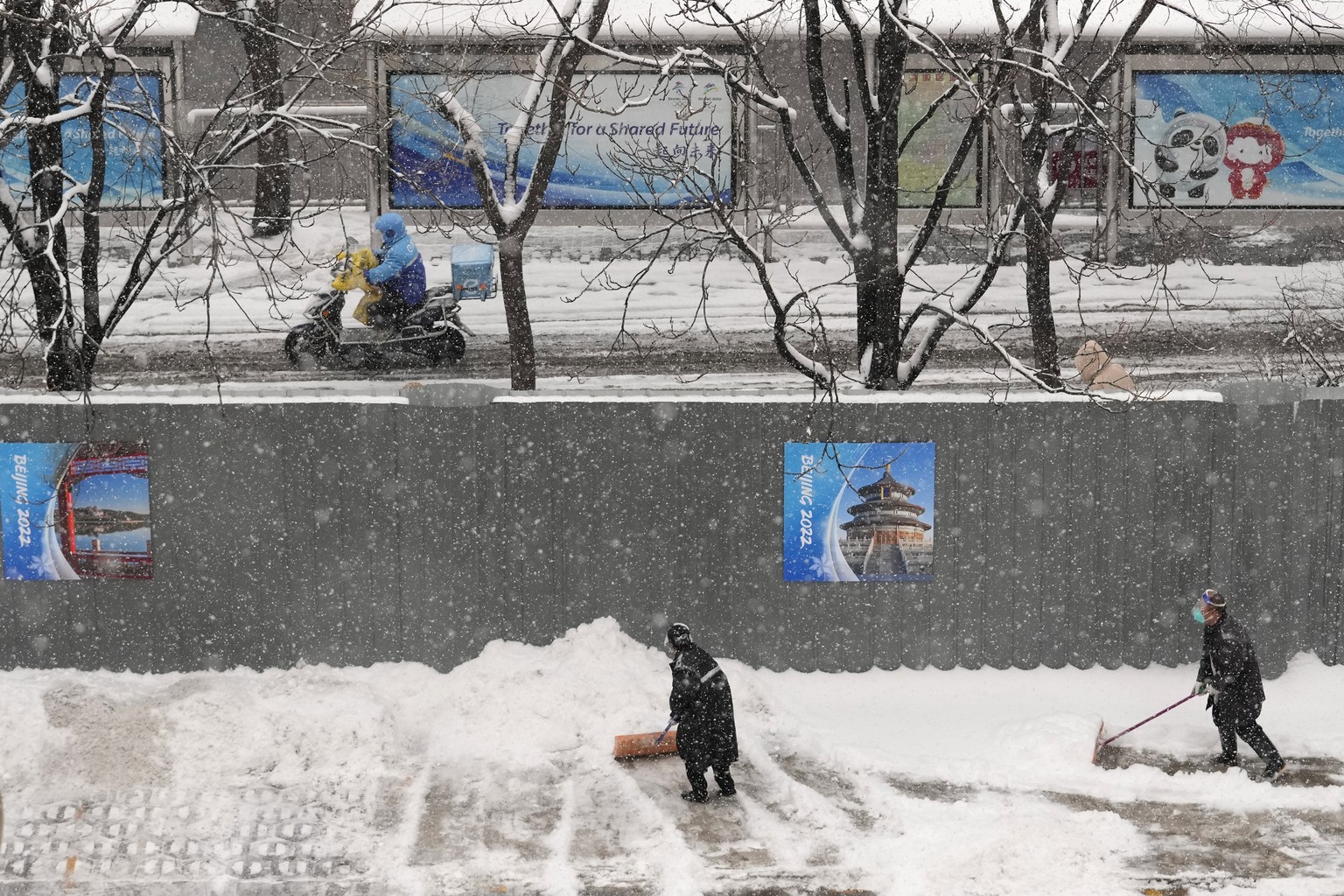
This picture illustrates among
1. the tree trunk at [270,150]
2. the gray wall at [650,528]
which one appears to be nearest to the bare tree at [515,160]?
the gray wall at [650,528]

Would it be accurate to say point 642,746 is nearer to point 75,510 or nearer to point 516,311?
point 516,311

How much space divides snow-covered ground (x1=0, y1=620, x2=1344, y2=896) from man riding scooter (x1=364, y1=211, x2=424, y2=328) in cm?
677

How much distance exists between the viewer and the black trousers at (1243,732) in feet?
31.2

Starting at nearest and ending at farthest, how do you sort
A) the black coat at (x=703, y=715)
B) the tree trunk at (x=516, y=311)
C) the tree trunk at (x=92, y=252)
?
the black coat at (x=703, y=715), the tree trunk at (x=92, y=252), the tree trunk at (x=516, y=311)

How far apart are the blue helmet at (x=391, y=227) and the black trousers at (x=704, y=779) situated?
354 inches

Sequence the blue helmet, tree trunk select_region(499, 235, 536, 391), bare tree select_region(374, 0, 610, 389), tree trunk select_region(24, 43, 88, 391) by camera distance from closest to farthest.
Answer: tree trunk select_region(24, 43, 88, 391)
bare tree select_region(374, 0, 610, 389)
tree trunk select_region(499, 235, 536, 391)
the blue helmet

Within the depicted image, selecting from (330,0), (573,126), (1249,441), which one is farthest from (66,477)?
(330,0)

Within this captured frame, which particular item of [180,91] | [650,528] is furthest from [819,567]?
[180,91]

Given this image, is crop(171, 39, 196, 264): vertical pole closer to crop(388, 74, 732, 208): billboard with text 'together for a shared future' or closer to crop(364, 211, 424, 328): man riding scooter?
crop(388, 74, 732, 208): billboard with text 'together for a shared future'

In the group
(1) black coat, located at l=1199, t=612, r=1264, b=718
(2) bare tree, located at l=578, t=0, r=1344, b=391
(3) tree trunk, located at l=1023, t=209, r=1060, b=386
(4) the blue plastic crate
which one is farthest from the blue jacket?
(1) black coat, located at l=1199, t=612, r=1264, b=718

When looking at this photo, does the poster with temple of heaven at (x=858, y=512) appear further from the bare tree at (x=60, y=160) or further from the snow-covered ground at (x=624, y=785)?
the bare tree at (x=60, y=160)

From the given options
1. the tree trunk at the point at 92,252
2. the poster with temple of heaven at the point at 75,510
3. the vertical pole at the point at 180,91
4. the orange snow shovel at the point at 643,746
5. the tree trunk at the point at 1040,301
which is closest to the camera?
the orange snow shovel at the point at 643,746

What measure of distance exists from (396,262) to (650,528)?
6.84 metres

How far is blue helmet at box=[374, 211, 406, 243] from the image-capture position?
52.3ft
